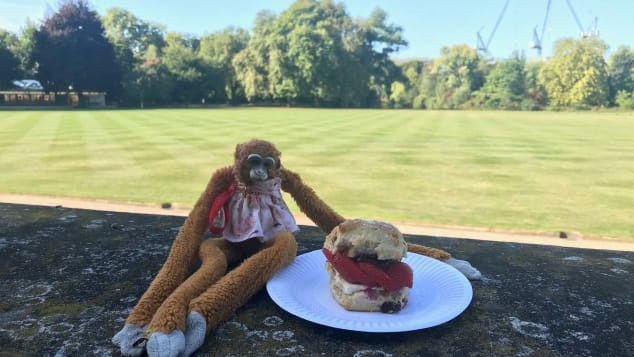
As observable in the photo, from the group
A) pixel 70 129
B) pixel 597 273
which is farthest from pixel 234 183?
pixel 70 129

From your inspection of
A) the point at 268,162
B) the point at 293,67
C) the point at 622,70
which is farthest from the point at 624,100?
the point at 268,162

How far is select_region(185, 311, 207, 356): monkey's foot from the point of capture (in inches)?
49.2

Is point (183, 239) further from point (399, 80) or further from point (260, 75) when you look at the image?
point (399, 80)

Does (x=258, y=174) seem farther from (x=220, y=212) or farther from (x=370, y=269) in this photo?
(x=370, y=269)

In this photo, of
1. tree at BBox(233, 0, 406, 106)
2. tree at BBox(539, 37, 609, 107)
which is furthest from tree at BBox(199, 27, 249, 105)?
tree at BBox(539, 37, 609, 107)

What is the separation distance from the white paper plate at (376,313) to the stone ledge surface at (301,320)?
0.18 feet

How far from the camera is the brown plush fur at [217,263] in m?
1.36

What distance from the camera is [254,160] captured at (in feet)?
6.38

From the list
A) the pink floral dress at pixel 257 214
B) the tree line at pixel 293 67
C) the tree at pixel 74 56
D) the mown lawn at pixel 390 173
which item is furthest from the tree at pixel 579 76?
the pink floral dress at pixel 257 214

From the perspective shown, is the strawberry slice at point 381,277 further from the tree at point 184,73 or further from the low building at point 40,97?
the tree at point 184,73

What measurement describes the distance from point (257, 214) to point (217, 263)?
35cm

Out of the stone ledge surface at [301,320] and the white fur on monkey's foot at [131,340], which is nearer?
the white fur on monkey's foot at [131,340]

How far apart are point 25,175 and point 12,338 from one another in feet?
39.6

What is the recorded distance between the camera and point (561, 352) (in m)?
1.32
